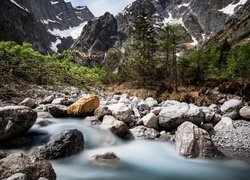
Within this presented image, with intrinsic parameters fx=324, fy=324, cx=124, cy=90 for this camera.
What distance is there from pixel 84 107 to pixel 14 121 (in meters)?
5.25

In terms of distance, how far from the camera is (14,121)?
36.0 feet

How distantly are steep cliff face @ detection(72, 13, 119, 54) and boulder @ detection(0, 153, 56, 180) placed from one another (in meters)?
165

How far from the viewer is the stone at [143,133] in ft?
46.0

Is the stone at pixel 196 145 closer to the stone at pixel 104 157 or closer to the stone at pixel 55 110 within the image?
the stone at pixel 104 157

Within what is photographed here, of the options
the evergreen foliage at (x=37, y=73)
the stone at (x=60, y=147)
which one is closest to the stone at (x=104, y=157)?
the stone at (x=60, y=147)

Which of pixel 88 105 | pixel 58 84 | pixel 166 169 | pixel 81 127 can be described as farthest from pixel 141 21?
pixel 58 84

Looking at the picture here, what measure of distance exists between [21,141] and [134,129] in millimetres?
5220

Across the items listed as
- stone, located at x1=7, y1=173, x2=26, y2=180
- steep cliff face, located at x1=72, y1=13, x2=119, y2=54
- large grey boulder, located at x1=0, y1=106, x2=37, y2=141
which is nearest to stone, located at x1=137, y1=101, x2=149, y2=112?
large grey boulder, located at x1=0, y1=106, x2=37, y2=141

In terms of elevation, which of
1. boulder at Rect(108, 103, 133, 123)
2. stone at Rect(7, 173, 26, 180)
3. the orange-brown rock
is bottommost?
stone at Rect(7, 173, 26, 180)

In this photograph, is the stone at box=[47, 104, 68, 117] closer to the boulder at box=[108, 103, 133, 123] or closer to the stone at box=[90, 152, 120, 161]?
the boulder at box=[108, 103, 133, 123]

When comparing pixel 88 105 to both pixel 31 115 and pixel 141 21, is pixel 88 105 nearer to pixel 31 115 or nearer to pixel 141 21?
pixel 31 115

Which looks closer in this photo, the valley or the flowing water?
the valley

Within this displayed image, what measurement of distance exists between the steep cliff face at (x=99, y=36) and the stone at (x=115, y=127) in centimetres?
15907

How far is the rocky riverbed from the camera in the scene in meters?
10.4
